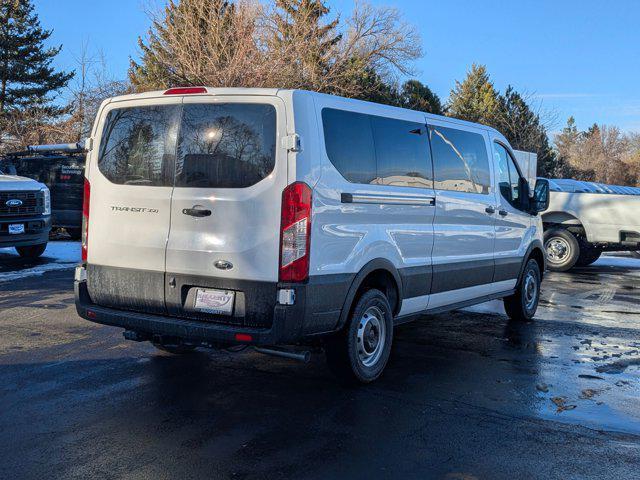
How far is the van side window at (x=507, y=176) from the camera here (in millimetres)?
7312

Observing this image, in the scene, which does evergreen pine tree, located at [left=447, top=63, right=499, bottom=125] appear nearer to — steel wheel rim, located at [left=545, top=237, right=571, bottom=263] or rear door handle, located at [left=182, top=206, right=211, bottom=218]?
steel wheel rim, located at [left=545, top=237, right=571, bottom=263]

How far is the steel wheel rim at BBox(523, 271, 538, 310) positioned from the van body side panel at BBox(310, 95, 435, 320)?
2.65 meters

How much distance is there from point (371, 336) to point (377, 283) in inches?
17.6

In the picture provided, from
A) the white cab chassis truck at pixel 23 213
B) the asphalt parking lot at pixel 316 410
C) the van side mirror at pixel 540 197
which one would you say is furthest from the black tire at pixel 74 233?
the van side mirror at pixel 540 197

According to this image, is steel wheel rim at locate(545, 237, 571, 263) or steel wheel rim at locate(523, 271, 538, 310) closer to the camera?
steel wheel rim at locate(523, 271, 538, 310)

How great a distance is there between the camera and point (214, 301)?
461 cm

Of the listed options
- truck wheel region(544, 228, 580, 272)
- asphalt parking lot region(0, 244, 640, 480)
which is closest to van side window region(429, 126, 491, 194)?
asphalt parking lot region(0, 244, 640, 480)

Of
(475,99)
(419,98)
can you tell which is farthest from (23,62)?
(475,99)

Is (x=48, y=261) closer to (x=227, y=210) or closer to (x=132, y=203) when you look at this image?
(x=132, y=203)

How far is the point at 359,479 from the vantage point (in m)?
3.57

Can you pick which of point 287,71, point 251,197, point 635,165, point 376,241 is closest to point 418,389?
point 376,241

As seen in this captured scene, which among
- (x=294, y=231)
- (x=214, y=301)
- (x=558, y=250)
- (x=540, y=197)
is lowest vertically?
(x=558, y=250)

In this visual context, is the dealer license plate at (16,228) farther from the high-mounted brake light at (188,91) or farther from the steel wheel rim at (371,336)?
the steel wheel rim at (371,336)

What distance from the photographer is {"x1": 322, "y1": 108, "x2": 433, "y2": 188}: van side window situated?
484 cm
